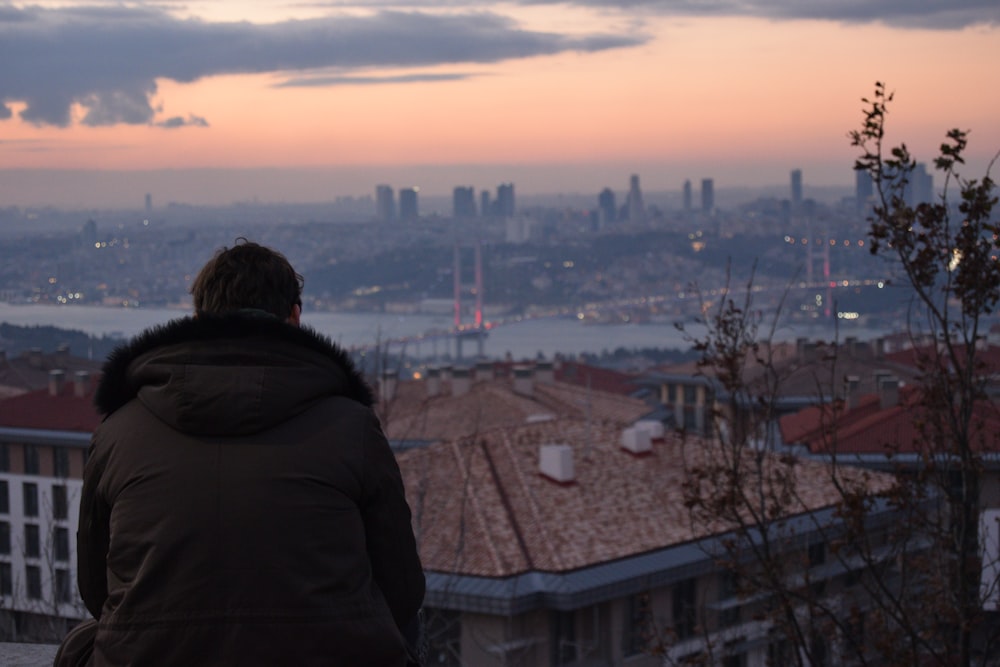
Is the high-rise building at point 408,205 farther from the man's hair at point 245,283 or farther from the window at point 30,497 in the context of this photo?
the man's hair at point 245,283

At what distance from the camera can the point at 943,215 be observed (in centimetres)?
521

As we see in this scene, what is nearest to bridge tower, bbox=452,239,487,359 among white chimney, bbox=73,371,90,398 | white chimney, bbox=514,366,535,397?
white chimney, bbox=514,366,535,397

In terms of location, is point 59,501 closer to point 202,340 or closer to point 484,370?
point 484,370

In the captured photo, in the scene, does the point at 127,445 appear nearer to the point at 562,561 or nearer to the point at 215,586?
the point at 215,586

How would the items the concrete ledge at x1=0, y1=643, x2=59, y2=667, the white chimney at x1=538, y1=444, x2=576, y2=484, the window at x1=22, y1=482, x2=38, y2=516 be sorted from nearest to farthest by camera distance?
the concrete ledge at x1=0, y1=643, x2=59, y2=667 → the white chimney at x1=538, y1=444, x2=576, y2=484 → the window at x1=22, y1=482, x2=38, y2=516

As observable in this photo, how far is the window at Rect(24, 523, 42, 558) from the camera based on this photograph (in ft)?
91.5

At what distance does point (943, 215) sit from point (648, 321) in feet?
307

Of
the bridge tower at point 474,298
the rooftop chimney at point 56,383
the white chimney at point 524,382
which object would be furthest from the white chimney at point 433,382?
the bridge tower at point 474,298

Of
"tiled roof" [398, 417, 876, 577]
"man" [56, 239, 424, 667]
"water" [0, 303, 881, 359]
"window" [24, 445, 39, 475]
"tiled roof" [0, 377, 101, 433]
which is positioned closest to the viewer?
"man" [56, 239, 424, 667]

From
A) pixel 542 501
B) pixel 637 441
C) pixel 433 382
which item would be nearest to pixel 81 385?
pixel 433 382

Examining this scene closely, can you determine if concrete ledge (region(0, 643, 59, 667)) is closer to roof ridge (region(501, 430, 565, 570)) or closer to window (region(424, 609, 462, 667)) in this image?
window (region(424, 609, 462, 667))

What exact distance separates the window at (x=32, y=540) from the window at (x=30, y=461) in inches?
43.4

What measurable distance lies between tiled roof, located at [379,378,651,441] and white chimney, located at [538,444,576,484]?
→ 5.51 m

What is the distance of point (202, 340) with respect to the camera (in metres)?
1.79
